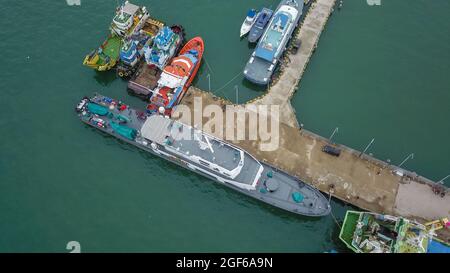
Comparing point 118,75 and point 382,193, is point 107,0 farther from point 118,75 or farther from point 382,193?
point 382,193

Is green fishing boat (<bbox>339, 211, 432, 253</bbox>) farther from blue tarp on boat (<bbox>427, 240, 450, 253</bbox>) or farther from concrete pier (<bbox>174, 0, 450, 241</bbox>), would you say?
concrete pier (<bbox>174, 0, 450, 241</bbox>)

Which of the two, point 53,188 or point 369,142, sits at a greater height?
point 369,142

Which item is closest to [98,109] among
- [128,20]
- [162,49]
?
[162,49]

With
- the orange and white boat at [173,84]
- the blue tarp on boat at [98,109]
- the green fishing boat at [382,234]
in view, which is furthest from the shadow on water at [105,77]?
the green fishing boat at [382,234]

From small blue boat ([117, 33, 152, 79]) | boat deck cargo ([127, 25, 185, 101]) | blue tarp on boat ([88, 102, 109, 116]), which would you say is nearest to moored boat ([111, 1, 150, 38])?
small blue boat ([117, 33, 152, 79])

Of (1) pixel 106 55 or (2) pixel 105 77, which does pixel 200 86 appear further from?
(1) pixel 106 55
